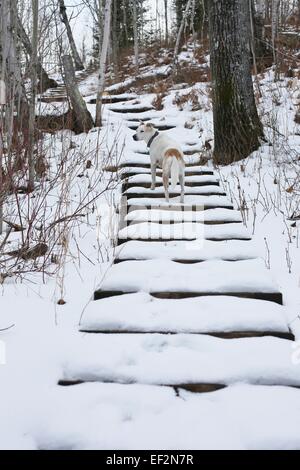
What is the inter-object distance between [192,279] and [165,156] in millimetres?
2413

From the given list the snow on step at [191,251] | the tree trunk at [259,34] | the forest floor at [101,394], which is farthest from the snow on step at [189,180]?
the tree trunk at [259,34]

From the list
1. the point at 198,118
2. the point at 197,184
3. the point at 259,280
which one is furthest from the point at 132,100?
the point at 259,280

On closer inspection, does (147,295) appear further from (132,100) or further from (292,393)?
(132,100)

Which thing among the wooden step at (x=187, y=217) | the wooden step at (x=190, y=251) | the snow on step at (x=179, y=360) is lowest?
the snow on step at (x=179, y=360)

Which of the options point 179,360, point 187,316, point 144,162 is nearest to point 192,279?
point 187,316

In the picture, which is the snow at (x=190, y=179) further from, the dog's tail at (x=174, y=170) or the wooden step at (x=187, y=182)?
the dog's tail at (x=174, y=170)

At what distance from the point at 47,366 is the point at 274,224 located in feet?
9.70

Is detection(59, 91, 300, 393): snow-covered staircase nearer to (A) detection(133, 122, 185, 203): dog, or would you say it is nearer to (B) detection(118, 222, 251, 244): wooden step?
(B) detection(118, 222, 251, 244): wooden step

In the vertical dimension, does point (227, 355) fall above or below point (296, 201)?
below

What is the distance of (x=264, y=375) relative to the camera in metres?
1.77

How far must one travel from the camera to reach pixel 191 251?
3211mm

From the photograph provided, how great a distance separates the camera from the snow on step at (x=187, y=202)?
4535 mm

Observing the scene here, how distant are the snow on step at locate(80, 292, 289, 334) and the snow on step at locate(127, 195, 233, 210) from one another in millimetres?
2254
